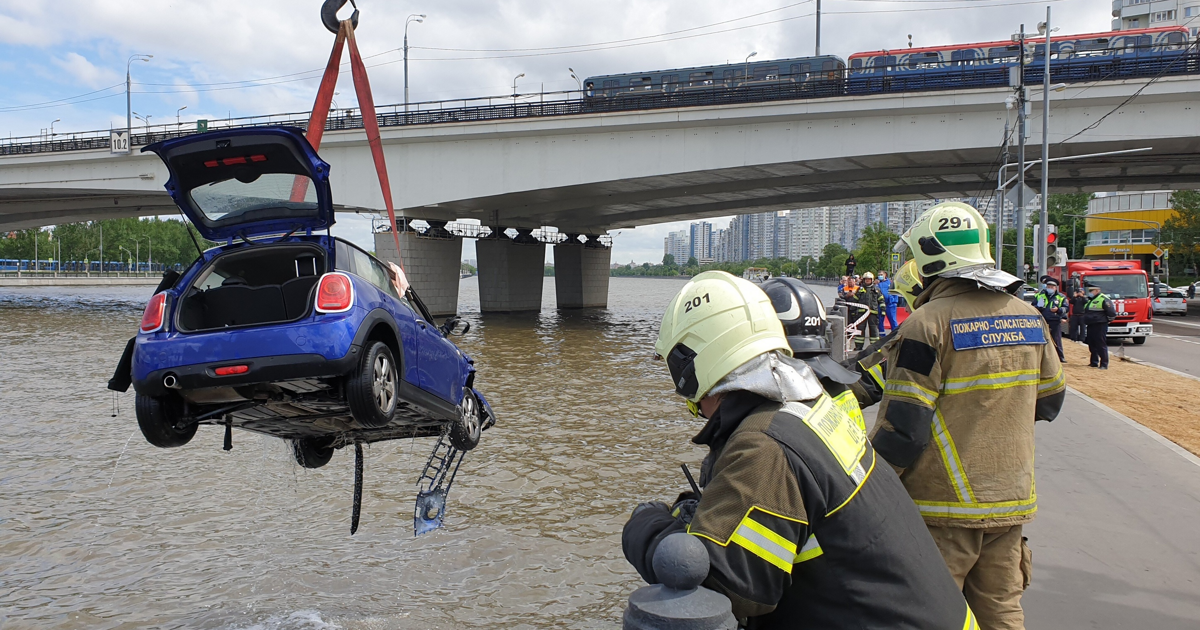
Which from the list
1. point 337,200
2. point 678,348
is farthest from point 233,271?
point 337,200

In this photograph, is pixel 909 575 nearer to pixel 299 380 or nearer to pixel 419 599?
pixel 299 380

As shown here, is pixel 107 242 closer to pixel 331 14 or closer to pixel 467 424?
pixel 331 14

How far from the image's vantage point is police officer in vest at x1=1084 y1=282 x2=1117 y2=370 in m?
16.2

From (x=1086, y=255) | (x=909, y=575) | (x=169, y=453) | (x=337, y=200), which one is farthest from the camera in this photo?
(x=1086, y=255)

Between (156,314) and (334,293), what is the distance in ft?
3.90

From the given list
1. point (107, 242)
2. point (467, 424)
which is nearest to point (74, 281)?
point (107, 242)

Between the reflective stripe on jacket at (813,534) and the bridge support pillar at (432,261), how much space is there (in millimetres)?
34421

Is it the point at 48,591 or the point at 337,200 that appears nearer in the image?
the point at 48,591

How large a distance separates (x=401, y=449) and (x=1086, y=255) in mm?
86252

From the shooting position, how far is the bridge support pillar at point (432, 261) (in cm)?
3628

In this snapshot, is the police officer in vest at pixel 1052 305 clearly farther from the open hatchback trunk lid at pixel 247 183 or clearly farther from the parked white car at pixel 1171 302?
the parked white car at pixel 1171 302

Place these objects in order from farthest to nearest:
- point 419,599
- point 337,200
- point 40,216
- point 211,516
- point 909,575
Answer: point 40,216 → point 337,200 → point 211,516 → point 419,599 → point 909,575

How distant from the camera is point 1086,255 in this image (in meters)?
80.1

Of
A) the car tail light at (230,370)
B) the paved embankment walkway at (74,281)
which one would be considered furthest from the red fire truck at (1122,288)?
the paved embankment walkway at (74,281)
